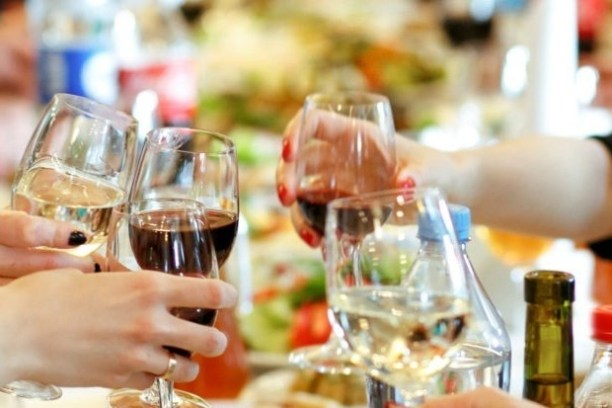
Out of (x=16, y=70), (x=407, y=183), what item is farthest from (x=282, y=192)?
(x=16, y=70)

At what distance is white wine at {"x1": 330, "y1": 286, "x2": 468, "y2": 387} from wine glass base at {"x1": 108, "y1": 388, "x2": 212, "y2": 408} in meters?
0.17

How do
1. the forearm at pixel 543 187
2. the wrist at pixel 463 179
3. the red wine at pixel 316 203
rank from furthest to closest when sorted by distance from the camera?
the forearm at pixel 543 187, the wrist at pixel 463 179, the red wine at pixel 316 203

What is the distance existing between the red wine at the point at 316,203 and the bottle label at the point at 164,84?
4.17 feet

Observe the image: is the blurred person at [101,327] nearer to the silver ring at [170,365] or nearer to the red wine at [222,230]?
the silver ring at [170,365]

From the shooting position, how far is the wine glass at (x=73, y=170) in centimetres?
94

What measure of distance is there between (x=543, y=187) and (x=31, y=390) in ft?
2.52

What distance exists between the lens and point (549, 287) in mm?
822

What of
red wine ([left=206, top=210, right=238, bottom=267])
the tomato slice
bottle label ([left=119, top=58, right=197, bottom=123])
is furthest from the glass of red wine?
bottle label ([left=119, top=58, right=197, bottom=123])

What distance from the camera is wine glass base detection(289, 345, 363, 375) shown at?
1110mm

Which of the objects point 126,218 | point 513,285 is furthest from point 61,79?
point 126,218

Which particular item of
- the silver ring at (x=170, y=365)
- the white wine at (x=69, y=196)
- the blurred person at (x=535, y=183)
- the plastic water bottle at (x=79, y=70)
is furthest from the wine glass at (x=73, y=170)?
the plastic water bottle at (x=79, y=70)

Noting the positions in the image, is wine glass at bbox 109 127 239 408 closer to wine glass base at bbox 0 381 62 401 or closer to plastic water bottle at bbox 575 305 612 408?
wine glass base at bbox 0 381 62 401

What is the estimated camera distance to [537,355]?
83 cm

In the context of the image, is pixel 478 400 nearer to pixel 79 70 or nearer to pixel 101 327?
pixel 101 327
